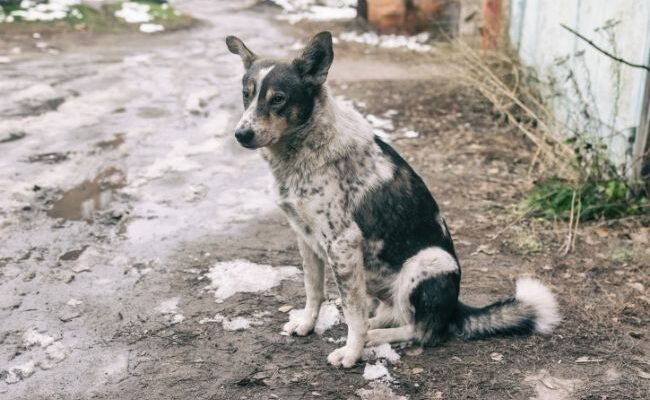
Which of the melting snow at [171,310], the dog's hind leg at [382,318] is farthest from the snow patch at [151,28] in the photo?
the dog's hind leg at [382,318]

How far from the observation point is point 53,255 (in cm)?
510

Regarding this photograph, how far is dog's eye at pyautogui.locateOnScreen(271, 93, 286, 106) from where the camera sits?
3580 millimetres

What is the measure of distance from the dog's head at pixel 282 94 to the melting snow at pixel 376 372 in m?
1.37

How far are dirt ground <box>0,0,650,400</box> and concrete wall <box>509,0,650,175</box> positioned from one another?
0.76 meters

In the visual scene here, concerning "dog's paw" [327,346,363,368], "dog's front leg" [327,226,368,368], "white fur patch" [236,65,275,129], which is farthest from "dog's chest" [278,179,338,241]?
"dog's paw" [327,346,363,368]

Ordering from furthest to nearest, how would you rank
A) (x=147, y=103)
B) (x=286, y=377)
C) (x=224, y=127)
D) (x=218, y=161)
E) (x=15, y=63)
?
1. (x=15, y=63)
2. (x=147, y=103)
3. (x=224, y=127)
4. (x=218, y=161)
5. (x=286, y=377)

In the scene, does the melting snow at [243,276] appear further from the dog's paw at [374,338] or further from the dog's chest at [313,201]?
the dog's chest at [313,201]

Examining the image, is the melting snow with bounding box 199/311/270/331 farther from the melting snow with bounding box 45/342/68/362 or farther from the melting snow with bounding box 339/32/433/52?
the melting snow with bounding box 339/32/433/52

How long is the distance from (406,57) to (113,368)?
987cm

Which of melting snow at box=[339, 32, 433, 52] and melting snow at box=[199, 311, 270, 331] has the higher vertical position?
melting snow at box=[339, 32, 433, 52]

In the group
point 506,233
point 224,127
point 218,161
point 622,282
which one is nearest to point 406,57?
point 224,127

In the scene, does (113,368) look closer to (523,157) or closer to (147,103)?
(523,157)

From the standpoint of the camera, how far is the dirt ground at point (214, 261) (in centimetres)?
368

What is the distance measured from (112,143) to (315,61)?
4.63 meters
